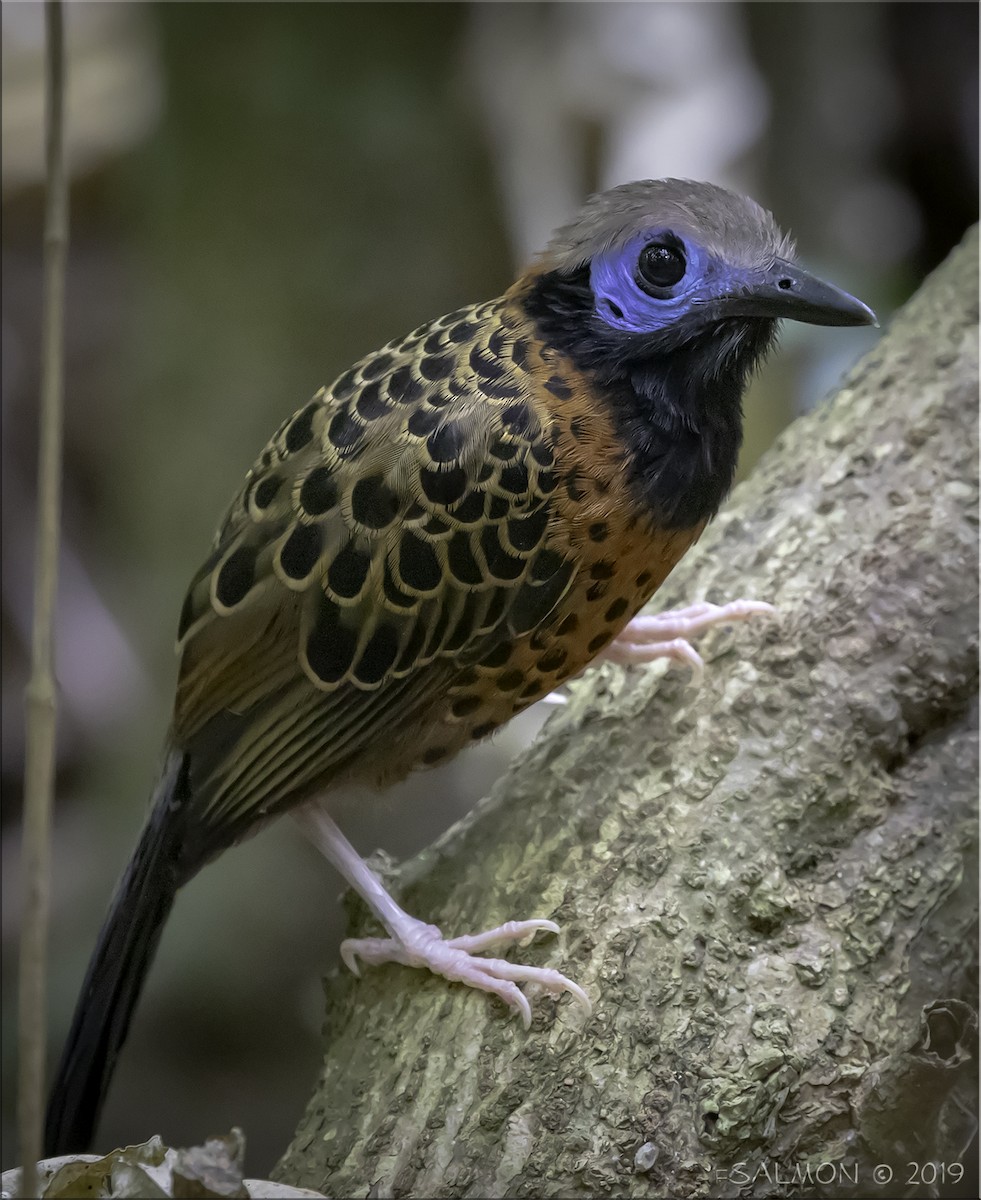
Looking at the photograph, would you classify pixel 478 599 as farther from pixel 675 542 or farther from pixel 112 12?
pixel 112 12

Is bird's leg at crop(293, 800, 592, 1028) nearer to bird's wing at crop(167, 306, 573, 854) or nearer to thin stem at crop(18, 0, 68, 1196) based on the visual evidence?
bird's wing at crop(167, 306, 573, 854)

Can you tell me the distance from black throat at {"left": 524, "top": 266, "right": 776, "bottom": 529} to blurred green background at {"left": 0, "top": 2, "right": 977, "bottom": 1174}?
2.50 ft

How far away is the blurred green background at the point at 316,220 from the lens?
8.03ft

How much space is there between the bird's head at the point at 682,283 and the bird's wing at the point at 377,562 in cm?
13

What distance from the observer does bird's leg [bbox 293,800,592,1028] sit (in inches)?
63.2

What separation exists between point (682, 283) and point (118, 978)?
1.35 meters

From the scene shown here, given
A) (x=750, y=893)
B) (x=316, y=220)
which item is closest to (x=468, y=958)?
(x=750, y=893)

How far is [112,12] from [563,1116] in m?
2.67

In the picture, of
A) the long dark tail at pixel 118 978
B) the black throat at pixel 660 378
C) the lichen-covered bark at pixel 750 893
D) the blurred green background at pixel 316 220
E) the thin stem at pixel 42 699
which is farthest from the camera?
the blurred green background at pixel 316 220

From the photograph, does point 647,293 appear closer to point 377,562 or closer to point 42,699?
point 377,562

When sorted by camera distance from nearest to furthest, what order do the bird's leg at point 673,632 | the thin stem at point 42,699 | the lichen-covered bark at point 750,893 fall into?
1. the thin stem at point 42,699
2. the lichen-covered bark at point 750,893
3. the bird's leg at point 673,632

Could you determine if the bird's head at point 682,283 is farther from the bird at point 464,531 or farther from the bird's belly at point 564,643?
the bird's belly at point 564,643

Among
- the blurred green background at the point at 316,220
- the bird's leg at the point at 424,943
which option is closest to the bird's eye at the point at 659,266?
the blurred green background at the point at 316,220

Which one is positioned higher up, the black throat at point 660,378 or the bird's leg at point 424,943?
the black throat at point 660,378
